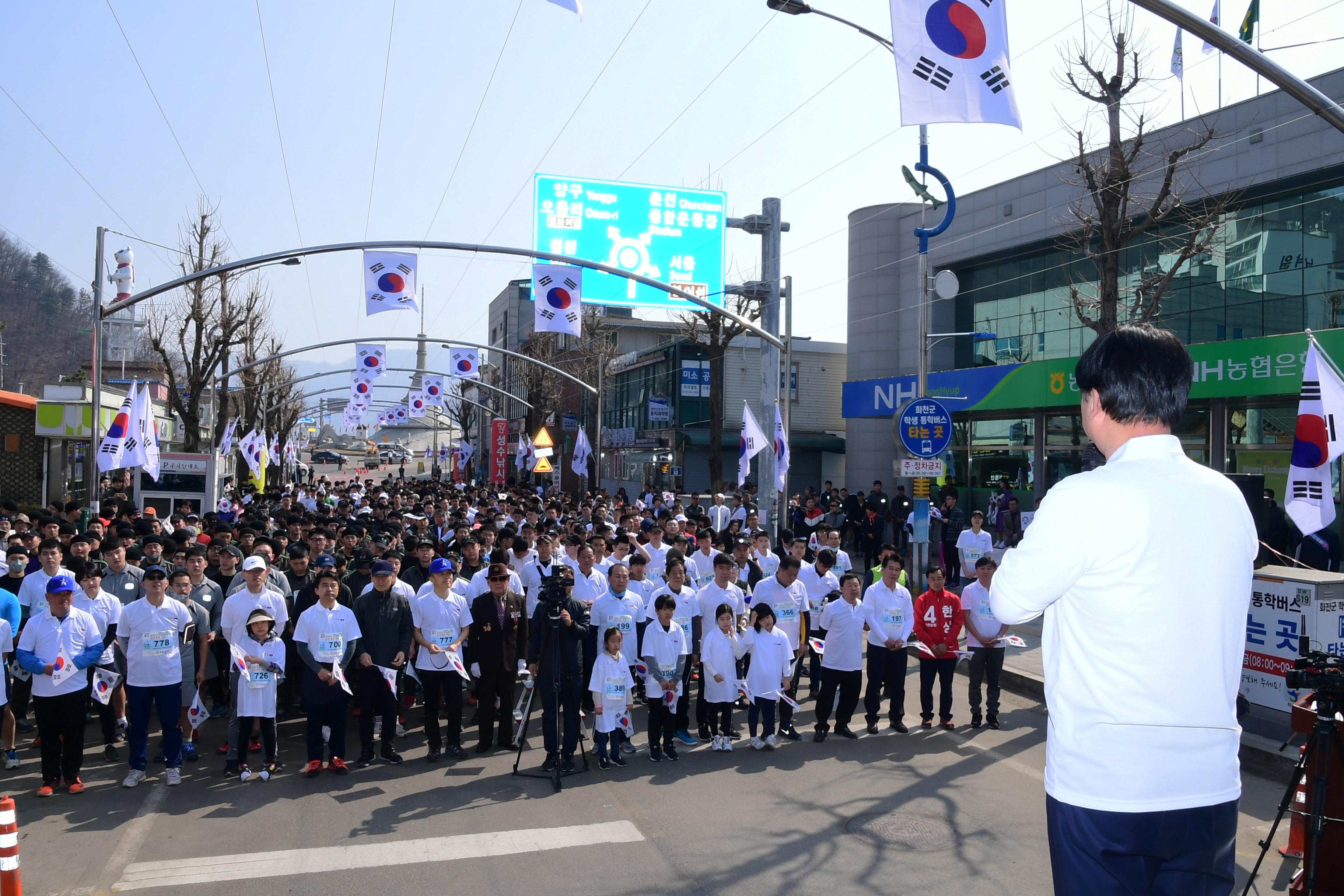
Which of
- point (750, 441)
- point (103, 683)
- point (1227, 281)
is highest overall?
point (1227, 281)

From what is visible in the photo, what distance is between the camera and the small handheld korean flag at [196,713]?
8.60 metres

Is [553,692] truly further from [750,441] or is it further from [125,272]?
[125,272]

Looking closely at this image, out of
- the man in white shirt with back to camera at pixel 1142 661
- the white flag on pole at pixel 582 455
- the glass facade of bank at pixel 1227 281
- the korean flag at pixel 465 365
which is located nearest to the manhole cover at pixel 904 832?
the man in white shirt with back to camera at pixel 1142 661

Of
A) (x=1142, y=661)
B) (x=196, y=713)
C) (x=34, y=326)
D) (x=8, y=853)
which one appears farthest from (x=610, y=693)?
(x=34, y=326)

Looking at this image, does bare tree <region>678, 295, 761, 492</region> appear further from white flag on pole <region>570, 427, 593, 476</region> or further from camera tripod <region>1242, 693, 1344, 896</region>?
camera tripod <region>1242, 693, 1344, 896</region>

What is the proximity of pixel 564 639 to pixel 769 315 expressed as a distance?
1108 centimetres

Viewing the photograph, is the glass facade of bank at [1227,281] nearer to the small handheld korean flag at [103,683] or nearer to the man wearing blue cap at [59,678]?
the small handheld korean flag at [103,683]

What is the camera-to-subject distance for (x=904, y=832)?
23.1ft

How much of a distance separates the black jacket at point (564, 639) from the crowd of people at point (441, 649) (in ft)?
0.08

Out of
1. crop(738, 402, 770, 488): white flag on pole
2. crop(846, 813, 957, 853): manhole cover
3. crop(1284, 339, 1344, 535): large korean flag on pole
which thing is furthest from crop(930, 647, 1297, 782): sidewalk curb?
crop(738, 402, 770, 488): white flag on pole

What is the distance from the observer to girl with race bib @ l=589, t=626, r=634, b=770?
8586 millimetres

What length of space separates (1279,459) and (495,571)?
17054 mm

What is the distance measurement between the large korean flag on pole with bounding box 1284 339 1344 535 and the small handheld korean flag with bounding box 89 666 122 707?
10.4 metres

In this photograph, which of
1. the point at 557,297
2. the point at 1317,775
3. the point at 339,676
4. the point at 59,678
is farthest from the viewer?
the point at 557,297
